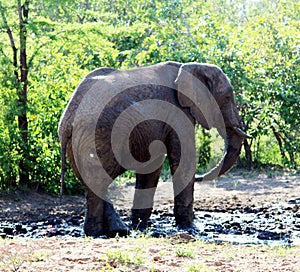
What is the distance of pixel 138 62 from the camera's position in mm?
16234

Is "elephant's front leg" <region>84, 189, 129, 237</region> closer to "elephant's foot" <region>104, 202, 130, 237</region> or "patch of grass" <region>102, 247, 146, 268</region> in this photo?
"elephant's foot" <region>104, 202, 130, 237</region>

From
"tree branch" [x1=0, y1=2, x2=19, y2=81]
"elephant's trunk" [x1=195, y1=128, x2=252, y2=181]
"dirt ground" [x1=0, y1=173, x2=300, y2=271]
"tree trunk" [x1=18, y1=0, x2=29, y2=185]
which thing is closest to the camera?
"dirt ground" [x1=0, y1=173, x2=300, y2=271]

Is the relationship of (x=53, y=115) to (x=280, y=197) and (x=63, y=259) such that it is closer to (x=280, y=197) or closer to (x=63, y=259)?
(x=280, y=197)

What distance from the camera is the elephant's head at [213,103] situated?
885 centimetres

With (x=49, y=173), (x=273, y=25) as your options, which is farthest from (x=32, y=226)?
(x=273, y=25)

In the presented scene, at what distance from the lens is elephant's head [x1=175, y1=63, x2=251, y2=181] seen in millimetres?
Result: 8852

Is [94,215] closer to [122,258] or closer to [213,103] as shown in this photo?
[213,103]

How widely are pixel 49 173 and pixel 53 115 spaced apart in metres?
1.14

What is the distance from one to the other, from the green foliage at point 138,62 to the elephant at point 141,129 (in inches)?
147

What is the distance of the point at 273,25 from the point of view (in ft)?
55.2

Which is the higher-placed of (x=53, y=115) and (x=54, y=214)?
(x=53, y=115)

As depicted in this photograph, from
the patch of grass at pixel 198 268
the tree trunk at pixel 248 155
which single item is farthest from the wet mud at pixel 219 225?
the tree trunk at pixel 248 155

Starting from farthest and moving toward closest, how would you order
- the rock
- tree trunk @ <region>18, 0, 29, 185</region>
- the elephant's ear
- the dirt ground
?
1. tree trunk @ <region>18, 0, 29, 185</region>
2. the elephant's ear
3. the rock
4. the dirt ground

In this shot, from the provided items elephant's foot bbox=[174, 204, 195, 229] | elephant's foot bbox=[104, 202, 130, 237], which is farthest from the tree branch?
elephant's foot bbox=[104, 202, 130, 237]
